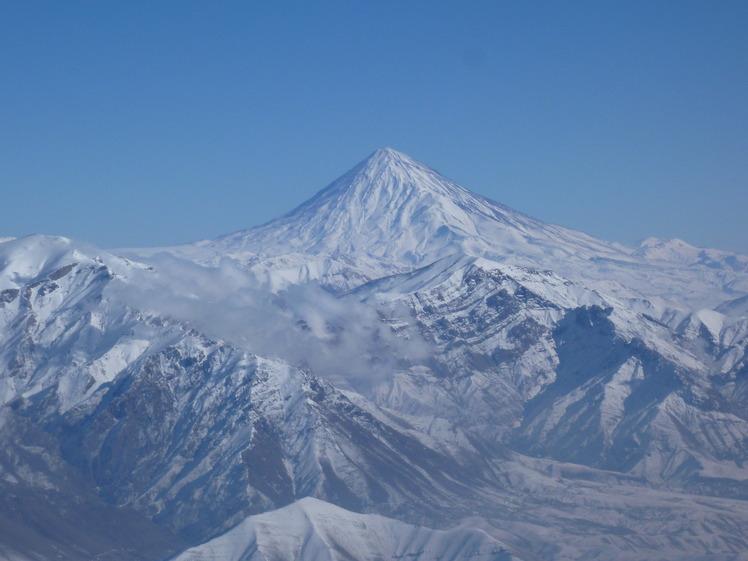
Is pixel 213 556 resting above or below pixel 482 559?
below

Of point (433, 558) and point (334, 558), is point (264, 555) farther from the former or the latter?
point (433, 558)

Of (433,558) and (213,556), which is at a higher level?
(433,558)

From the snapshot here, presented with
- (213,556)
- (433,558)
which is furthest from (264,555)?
(433,558)

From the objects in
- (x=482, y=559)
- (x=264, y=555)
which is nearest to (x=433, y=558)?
(x=482, y=559)

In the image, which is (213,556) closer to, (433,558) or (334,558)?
(334,558)

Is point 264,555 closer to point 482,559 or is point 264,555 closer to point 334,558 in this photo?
point 334,558

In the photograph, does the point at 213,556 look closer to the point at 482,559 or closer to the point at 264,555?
the point at 264,555
